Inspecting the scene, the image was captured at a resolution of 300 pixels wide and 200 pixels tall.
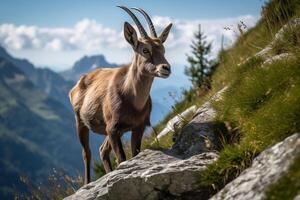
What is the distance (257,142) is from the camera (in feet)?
23.3

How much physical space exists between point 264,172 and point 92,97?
7.50 metres

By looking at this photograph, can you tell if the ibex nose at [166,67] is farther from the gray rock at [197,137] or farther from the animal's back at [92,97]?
the animal's back at [92,97]

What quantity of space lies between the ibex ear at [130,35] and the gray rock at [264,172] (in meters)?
5.68

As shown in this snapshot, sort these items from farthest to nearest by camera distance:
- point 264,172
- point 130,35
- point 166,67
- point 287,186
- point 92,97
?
1. point 92,97
2. point 130,35
3. point 166,67
4. point 264,172
5. point 287,186

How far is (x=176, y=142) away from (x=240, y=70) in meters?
2.34

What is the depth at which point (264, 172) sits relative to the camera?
5918mm

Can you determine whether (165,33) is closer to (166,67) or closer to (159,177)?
(166,67)

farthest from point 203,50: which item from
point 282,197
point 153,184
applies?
point 282,197

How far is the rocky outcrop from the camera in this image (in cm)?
761

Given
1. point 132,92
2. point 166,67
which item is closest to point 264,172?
point 166,67

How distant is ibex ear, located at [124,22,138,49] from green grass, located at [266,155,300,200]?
6.59 meters

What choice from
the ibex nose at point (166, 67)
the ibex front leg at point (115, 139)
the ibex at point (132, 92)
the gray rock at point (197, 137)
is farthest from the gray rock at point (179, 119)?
the ibex front leg at point (115, 139)

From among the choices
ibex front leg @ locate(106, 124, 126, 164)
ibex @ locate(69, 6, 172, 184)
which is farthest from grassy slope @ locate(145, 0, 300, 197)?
ibex front leg @ locate(106, 124, 126, 164)

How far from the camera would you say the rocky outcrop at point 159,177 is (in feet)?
25.0
